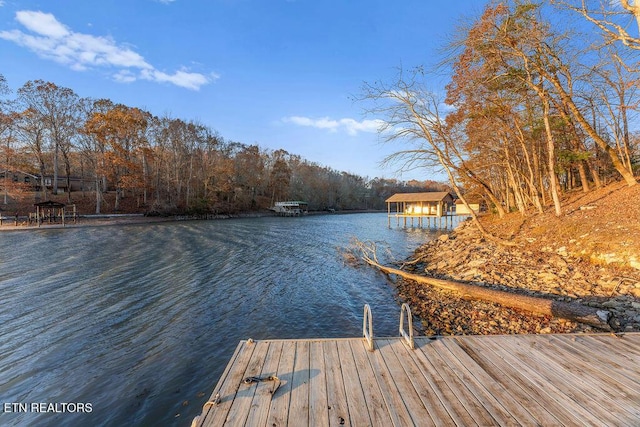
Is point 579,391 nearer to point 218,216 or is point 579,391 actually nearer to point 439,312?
point 439,312

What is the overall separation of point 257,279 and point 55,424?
324 inches

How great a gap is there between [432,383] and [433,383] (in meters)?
0.01

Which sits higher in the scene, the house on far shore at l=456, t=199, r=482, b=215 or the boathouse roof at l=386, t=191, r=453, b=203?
the boathouse roof at l=386, t=191, r=453, b=203

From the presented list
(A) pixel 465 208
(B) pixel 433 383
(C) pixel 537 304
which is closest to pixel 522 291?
(C) pixel 537 304

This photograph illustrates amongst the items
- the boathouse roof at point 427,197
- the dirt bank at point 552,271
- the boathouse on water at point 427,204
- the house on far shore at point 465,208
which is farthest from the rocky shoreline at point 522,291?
the boathouse on water at point 427,204

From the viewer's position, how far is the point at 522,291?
8398mm

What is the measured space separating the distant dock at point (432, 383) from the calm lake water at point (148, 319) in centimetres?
193

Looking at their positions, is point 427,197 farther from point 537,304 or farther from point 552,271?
point 537,304

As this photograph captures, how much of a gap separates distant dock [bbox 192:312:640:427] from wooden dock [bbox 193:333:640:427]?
0.01 metres

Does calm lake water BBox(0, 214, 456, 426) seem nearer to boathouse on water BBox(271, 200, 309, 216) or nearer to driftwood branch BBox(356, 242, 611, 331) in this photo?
driftwood branch BBox(356, 242, 611, 331)

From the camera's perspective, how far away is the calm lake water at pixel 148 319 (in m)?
4.99

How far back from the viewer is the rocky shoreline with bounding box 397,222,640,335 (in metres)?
6.52

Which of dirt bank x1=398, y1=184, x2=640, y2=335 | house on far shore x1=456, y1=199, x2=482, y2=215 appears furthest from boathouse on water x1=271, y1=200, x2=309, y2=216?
dirt bank x1=398, y1=184, x2=640, y2=335

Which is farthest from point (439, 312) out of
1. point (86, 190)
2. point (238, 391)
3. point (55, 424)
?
point (86, 190)
